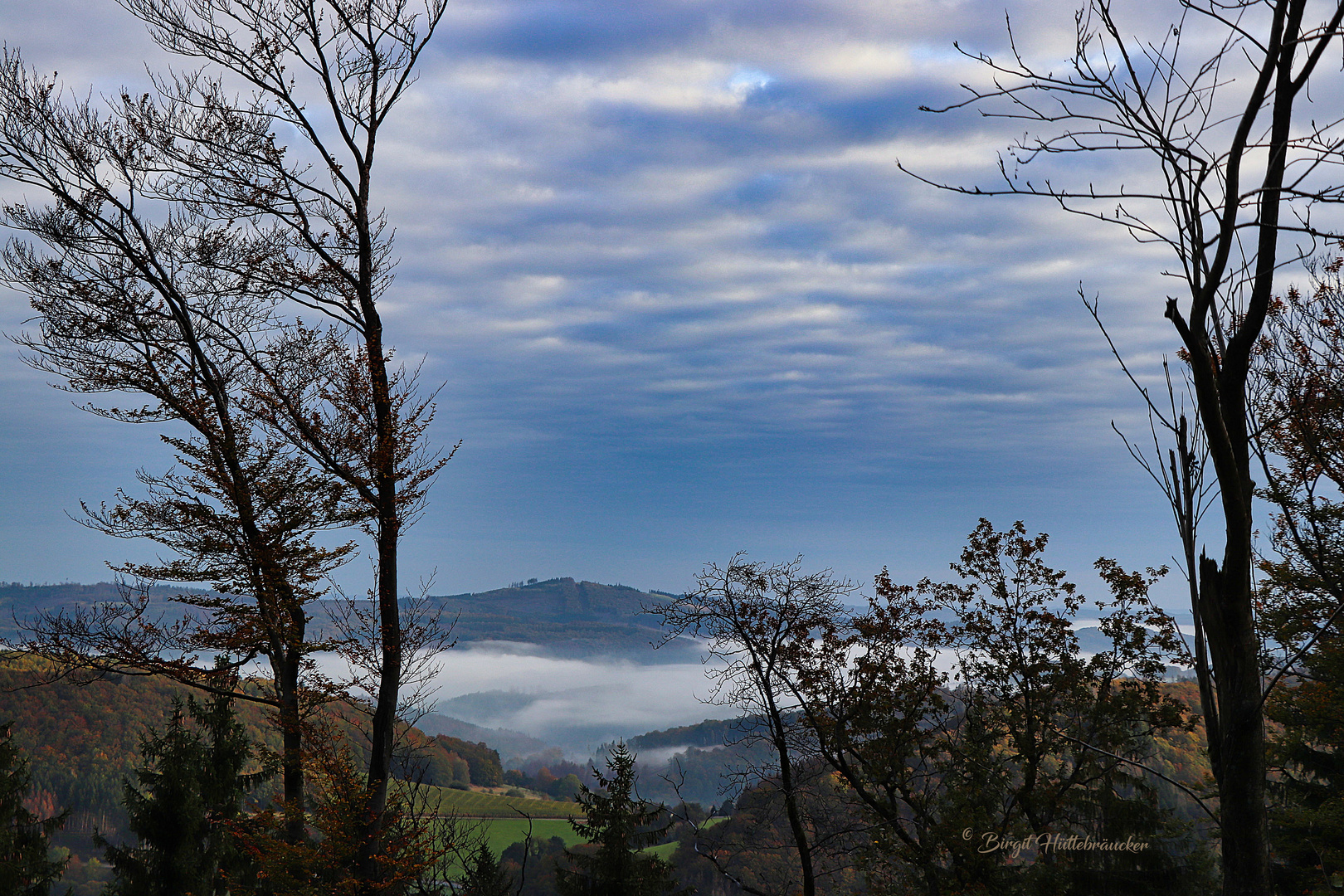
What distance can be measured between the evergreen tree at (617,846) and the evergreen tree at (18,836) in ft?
41.7

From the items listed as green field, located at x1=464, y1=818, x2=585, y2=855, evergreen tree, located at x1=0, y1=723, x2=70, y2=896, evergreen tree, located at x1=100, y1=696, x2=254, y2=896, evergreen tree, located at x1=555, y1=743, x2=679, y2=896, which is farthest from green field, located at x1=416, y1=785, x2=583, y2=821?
evergreen tree, located at x1=555, y1=743, x2=679, y2=896

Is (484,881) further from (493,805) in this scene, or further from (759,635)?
(493,805)

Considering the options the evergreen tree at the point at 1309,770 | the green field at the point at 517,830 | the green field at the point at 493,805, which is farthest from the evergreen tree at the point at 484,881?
the green field at the point at 493,805

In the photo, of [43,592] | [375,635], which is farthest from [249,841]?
[43,592]

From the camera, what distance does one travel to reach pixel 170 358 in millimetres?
13633

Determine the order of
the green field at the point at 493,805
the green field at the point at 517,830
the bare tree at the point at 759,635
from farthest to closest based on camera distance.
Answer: the green field at the point at 493,805 < the green field at the point at 517,830 < the bare tree at the point at 759,635

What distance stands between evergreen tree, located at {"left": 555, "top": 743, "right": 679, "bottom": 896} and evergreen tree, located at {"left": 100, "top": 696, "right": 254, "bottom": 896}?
7831mm

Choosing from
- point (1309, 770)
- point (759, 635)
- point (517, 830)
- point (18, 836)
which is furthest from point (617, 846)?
point (517, 830)

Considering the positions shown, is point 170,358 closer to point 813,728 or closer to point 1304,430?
point 813,728

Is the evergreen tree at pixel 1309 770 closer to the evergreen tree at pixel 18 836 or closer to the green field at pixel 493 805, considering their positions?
the evergreen tree at pixel 18 836

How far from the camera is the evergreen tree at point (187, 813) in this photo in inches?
729

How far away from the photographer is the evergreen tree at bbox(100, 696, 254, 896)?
729 inches

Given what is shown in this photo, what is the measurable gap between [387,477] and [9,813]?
15.9 m

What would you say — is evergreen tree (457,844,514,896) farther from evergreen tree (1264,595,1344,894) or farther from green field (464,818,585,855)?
green field (464,818,585,855)
